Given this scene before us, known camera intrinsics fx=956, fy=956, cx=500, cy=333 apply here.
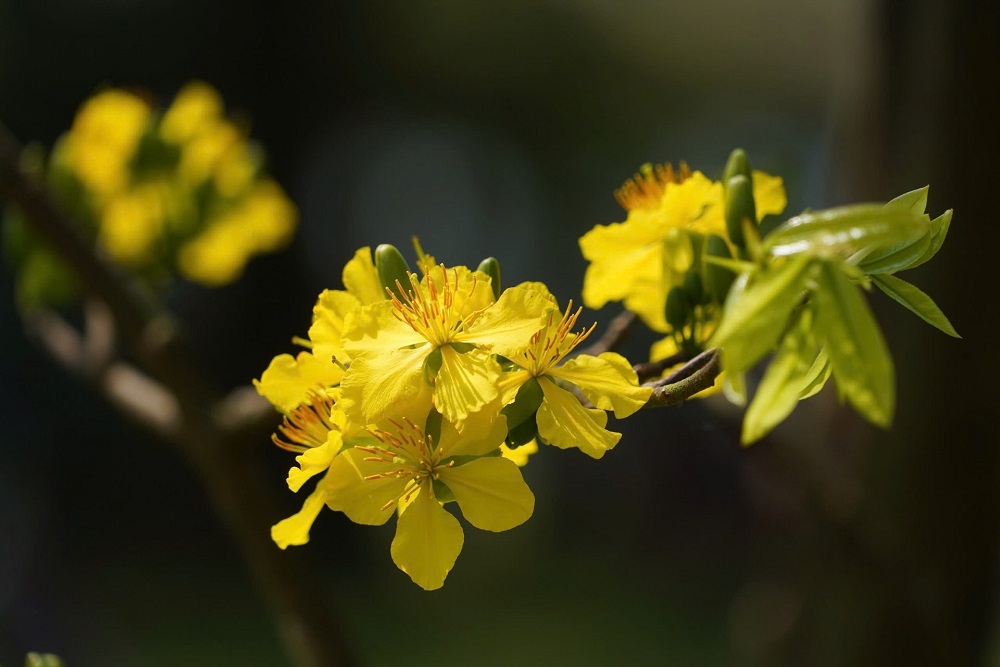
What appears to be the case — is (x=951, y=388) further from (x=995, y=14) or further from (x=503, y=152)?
(x=503, y=152)

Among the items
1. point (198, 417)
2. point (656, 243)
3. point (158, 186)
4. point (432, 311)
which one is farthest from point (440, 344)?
point (158, 186)

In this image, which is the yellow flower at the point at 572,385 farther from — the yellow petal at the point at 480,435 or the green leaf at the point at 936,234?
the green leaf at the point at 936,234

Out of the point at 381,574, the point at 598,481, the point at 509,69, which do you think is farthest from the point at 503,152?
the point at 381,574

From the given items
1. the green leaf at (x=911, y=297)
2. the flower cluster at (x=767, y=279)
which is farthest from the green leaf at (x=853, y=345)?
the green leaf at (x=911, y=297)

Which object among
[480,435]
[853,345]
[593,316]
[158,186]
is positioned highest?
[593,316]

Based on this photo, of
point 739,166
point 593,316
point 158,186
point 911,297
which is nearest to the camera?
point 911,297

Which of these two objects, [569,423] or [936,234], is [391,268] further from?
[936,234]

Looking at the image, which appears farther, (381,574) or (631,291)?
(381,574)
